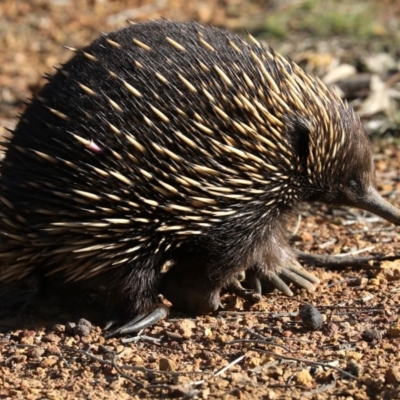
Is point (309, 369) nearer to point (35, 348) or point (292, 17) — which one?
point (35, 348)

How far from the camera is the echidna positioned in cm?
485

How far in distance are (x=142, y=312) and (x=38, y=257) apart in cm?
68

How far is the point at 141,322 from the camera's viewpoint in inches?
204

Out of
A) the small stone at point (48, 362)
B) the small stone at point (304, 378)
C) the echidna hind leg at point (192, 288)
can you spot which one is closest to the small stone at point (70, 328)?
the small stone at point (48, 362)

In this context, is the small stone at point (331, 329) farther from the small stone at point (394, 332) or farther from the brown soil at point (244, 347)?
the small stone at point (394, 332)

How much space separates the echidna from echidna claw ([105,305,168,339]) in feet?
0.07

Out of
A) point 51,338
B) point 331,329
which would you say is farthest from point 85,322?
point 331,329

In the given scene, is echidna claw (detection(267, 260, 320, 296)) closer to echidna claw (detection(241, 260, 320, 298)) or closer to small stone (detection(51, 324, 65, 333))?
echidna claw (detection(241, 260, 320, 298))

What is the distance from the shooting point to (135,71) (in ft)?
16.0

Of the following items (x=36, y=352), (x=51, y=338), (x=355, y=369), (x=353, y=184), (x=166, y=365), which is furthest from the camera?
(x=353, y=184)

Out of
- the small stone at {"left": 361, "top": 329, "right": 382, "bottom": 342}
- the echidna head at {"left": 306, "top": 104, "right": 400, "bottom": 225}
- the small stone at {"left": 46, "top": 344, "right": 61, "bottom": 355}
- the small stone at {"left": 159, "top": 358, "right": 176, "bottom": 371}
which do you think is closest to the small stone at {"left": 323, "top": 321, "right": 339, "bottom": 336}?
the small stone at {"left": 361, "top": 329, "right": 382, "bottom": 342}

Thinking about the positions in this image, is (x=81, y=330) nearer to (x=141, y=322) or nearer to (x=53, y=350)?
(x=53, y=350)

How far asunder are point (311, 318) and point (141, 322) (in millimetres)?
974

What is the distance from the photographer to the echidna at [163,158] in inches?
191
